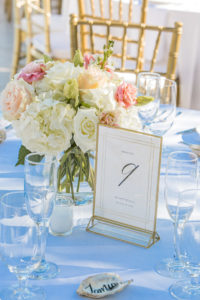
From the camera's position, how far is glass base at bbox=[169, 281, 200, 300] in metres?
0.96

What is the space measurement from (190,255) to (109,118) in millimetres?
354

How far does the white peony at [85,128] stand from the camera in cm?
110

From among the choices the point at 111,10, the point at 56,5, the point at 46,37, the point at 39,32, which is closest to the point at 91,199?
the point at 111,10

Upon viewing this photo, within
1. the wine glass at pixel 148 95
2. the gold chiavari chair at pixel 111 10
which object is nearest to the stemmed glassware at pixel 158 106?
the wine glass at pixel 148 95

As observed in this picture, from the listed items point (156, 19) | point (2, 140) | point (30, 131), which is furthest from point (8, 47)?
point (30, 131)

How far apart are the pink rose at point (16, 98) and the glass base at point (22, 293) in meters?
0.39

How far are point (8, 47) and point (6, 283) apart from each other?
193 inches

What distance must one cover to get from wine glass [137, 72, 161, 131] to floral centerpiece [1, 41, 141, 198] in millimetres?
286

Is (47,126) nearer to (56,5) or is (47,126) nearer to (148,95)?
(148,95)

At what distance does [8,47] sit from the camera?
5617 mm

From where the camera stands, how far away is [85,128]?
1.12 m

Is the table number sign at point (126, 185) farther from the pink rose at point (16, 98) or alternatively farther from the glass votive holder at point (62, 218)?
the pink rose at point (16, 98)

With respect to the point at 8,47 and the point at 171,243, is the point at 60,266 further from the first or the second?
the point at 8,47

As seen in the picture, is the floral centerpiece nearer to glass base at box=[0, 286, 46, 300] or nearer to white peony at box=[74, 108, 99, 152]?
white peony at box=[74, 108, 99, 152]
